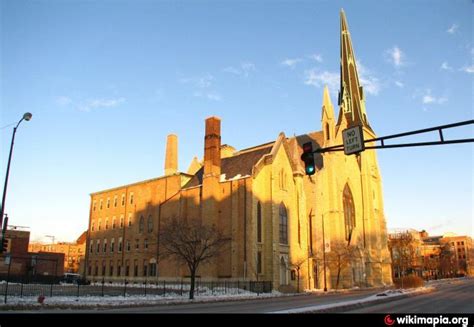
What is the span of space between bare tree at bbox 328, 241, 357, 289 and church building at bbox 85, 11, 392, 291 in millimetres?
245

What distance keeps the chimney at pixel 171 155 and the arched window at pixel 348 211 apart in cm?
2885

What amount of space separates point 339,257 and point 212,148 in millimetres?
24019

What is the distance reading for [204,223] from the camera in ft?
166

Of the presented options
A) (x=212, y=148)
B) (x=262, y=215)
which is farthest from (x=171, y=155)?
(x=262, y=215)

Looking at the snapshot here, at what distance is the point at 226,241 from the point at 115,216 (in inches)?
1087

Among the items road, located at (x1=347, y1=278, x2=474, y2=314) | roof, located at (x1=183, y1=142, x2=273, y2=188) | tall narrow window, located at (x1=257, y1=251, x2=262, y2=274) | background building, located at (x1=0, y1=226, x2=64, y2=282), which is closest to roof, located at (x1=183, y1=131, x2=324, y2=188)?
roof, located at (x1=183, y1=142, x2=273, y2=188)

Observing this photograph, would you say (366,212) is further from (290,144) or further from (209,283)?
(209,283)

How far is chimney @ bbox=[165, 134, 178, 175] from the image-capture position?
67.8 m

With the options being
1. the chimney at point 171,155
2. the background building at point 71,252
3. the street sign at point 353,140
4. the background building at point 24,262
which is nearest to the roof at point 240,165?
the chimney at point 171,155

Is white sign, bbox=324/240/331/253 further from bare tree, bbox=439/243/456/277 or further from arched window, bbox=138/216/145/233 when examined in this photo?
bare tree, bbox=439/243/456/277

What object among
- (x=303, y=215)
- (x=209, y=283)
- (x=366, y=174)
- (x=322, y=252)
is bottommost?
(x=209, y=283)

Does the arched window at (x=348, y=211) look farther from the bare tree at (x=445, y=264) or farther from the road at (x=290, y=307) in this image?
the bare tree at (x=445, y=264)

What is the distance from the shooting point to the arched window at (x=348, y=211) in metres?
70.0

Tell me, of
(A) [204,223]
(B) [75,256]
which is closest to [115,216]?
(A) [204,223]
